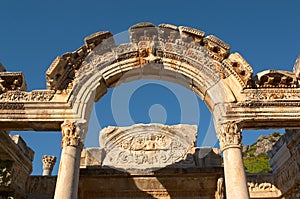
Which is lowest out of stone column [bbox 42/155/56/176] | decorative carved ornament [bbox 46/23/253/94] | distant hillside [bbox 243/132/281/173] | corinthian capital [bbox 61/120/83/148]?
corinthian capital [bbox 61/120/83/148]

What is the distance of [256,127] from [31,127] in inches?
250

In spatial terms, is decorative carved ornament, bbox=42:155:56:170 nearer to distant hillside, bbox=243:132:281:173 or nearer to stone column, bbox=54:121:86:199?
stone column, bbox=54:121:86:199

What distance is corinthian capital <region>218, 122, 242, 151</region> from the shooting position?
8052 millimetres

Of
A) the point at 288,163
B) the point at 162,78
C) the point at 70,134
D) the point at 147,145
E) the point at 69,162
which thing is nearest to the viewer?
the point at 69,162

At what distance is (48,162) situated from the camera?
47.9 feet

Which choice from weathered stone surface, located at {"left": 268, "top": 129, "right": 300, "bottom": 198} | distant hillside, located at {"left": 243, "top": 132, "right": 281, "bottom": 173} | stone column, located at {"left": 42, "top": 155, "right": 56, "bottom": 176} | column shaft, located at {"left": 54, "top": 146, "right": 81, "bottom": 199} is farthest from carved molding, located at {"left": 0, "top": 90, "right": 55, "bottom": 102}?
distant hillside, located at {"left": 243, "top": 132, "right": 281, "bottom": 173}

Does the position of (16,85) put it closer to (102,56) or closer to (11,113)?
(11,113)

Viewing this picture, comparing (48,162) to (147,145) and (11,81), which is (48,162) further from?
(11,81)

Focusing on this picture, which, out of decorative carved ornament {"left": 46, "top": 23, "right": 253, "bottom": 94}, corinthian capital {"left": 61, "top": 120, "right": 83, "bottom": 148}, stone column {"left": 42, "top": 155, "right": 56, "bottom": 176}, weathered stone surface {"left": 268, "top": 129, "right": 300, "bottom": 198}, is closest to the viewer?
corinthian capital {"left": 61, "top": 120, "right": 83, "bottom": 148}

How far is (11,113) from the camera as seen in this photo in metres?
8.66

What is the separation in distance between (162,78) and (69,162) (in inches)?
149

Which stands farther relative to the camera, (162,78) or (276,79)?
(162,78)

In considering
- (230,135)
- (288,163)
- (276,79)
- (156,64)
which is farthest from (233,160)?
(288,163)

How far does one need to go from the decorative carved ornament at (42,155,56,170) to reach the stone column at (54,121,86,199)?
707cm
